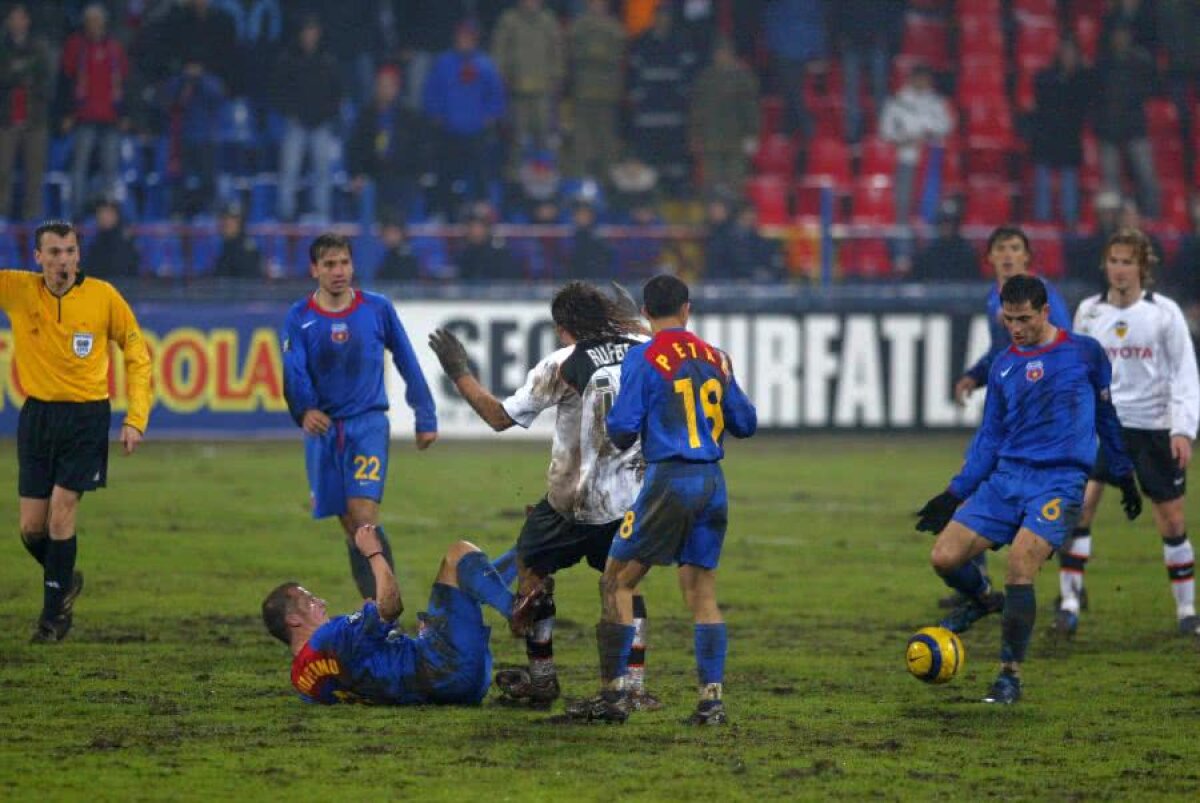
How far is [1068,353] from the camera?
30.6ft

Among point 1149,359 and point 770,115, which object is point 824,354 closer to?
point 770,115

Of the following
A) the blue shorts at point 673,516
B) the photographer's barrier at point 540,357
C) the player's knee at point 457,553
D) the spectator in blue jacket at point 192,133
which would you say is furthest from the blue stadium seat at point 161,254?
the blue shorts at point 673,516

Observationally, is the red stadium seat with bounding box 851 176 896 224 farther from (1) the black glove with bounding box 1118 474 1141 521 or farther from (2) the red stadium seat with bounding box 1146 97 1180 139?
(1) the black glove with bounding box 1118 474 1141 521

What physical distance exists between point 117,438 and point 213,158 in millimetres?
4242

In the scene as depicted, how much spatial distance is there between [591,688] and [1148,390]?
13.7 feet

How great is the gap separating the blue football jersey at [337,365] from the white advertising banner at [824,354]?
1034 cm

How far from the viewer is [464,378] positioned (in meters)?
8.91

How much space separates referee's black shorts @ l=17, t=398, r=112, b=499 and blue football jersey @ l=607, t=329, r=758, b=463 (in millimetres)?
3669

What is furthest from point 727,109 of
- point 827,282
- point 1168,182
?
point 1168,182

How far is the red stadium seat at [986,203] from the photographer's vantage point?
84.1ft

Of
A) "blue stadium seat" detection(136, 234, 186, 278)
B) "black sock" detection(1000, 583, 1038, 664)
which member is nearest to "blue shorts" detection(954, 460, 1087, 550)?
"black sock" detection(1000, 583, 1038, 664)

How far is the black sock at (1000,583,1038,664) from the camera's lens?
909cm

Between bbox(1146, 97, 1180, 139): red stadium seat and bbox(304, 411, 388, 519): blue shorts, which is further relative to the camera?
bbox(1146, 97, 1180, 139): red stadium seat

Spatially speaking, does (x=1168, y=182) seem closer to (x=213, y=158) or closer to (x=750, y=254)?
(x=750, y=254)
